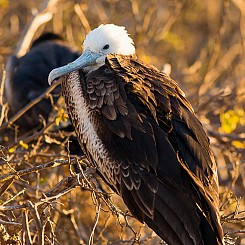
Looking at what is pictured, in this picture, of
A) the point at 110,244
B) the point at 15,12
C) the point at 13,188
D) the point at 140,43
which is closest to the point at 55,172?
the point at 13,188

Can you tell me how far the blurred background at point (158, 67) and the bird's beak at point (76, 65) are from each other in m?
0.45

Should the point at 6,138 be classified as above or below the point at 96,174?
above

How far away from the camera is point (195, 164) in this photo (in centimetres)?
361

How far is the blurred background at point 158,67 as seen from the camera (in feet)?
13.8

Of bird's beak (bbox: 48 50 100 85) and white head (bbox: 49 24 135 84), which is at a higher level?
white head (bbox: 49 24 135 84)

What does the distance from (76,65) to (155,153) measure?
0.83 meters

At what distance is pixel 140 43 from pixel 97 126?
2.71 m

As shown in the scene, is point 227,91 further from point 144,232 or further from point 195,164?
point 195,164

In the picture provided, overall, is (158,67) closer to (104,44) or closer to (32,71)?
(32,71)

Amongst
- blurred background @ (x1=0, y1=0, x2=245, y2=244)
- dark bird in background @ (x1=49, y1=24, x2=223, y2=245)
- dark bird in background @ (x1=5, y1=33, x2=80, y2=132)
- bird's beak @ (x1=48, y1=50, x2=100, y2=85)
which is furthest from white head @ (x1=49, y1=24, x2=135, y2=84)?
dark bird in background @ (x1=5, y1=33, x2=80, y2=132)

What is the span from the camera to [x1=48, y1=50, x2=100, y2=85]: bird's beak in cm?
403

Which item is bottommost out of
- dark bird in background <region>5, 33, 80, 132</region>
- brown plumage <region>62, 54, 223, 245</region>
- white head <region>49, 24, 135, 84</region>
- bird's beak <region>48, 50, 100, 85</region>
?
brown plumage <region>62, 54, 223, 245</region>

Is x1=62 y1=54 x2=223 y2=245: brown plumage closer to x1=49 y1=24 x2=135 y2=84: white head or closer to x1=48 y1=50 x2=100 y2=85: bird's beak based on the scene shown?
x1=48 y1=50 x2=100 y2=85: bird's beak

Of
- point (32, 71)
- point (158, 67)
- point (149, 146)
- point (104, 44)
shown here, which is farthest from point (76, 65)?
point (158, 67)
